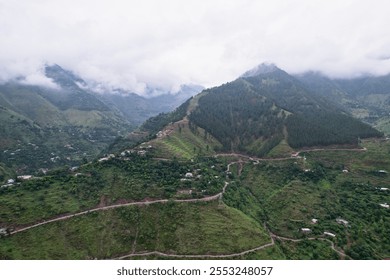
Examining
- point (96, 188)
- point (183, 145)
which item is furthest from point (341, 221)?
point (183, 145)

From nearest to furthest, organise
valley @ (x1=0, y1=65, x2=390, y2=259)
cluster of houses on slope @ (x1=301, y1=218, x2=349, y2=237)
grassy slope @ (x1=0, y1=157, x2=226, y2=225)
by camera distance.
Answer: valley @ (x1=0, y1=65, x2=390, y2=259) < grassy slope @ (x1=0, y1=157, x2=226, y2=225) < cluster of houses on slope @ (x1=301, y1=218, x2=349, y2=237)

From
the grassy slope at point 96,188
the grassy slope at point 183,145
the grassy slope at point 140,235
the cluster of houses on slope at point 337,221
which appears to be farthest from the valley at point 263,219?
the grassy slope at point 183,145

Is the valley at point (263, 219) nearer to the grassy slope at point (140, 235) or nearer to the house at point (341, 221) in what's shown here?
the grassy slope at point (140, 235)

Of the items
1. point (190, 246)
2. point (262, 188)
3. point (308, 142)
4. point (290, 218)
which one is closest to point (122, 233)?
point (190, 246)

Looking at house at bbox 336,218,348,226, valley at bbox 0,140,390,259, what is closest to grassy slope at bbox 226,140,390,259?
valley at bbox 0,140,390,259

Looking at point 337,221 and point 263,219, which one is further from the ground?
point 263,219

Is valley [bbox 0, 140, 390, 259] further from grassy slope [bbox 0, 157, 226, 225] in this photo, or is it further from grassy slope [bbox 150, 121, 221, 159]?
grassy slope [bbox 150, 121, 221, 159]

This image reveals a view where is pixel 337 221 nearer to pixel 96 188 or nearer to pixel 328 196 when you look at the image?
pixel 328 196

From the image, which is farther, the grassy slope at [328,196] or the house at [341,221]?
the house at [341,221]

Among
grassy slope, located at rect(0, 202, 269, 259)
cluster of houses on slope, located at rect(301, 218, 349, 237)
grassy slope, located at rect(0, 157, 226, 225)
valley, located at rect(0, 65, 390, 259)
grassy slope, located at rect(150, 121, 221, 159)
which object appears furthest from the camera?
grassy slope, located at rect(150, 121, 221, 159)
